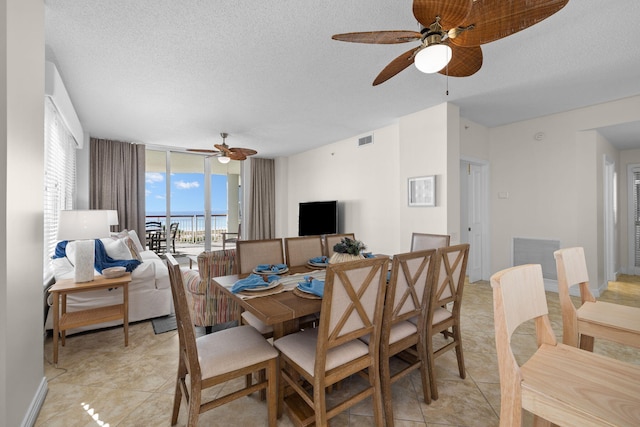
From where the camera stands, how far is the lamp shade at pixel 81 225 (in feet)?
7.93

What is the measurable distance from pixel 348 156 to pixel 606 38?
3.64 m

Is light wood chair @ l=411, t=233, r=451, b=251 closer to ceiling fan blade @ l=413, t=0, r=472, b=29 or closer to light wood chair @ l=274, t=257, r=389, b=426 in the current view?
light wood chair @ l=274, t=257, r=389, b=426

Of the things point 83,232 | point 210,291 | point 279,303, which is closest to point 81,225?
point 83,232

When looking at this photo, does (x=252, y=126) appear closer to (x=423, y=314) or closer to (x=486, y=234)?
(x=423, y=314)

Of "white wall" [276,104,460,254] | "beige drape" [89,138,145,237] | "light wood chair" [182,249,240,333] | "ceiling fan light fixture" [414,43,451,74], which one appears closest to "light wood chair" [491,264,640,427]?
"ceiling fan light fixture" [414,43,451,74]

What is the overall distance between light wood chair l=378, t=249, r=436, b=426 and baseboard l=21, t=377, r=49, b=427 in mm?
1954

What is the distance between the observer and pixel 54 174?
3.34 metres

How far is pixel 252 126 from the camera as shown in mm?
4547

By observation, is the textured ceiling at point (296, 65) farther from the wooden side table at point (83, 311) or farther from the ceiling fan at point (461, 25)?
the wooden side table at point (83, 311)

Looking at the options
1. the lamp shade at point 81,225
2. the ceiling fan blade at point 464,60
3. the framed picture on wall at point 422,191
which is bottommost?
the lamp shade at point 81,225

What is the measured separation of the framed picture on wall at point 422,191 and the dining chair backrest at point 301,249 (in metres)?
1.76

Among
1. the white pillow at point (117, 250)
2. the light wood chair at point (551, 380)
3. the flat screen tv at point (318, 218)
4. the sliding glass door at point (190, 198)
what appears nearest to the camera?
the light wood chair at point (551, 380)

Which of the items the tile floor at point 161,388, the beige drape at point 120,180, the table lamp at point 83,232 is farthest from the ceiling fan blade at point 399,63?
the beige drape at point 120,180

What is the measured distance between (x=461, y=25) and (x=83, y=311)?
3.66 m
